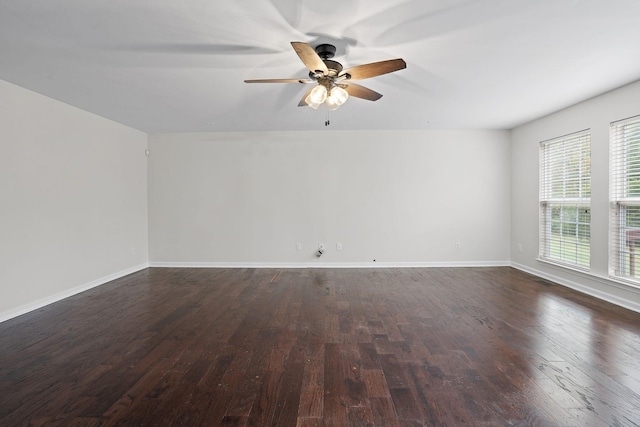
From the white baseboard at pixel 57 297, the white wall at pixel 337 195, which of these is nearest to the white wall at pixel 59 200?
the white baseboard at pixel 57 297

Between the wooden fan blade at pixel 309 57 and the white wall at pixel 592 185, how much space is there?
346 cm

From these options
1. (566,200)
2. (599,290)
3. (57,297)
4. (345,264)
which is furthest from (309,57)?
(599,290)

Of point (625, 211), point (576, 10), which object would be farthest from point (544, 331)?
point (576, 10)

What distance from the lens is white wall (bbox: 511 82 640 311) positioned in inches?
125

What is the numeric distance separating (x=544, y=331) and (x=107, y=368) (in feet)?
11.7

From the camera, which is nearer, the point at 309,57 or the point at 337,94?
the point at 309,57

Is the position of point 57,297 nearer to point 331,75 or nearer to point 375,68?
point 331,75

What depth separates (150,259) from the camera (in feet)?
17.0

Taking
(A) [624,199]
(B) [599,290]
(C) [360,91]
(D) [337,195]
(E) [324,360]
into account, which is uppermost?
(C) [360,91]

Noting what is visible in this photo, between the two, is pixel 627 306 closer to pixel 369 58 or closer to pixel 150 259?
pixel 369 58

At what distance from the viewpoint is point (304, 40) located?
86.4 inches

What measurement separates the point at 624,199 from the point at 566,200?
762 millimetres

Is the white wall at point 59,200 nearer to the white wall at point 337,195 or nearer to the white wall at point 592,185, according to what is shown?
the white wall at point 337,195

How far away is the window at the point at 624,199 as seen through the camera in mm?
3062
